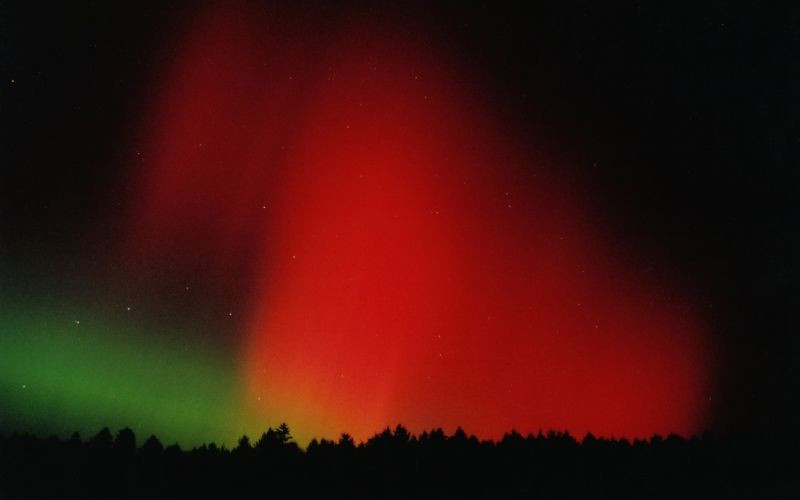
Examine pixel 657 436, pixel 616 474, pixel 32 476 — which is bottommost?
pixel 32 476

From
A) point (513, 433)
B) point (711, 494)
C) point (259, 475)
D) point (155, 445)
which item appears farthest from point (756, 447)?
point (155, 445)

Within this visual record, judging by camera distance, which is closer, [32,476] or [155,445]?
[32,476]

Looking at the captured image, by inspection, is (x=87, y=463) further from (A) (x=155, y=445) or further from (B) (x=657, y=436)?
(B) (x=657, y=436)

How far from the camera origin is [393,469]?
14086mm

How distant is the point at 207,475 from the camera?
1344 centimetres

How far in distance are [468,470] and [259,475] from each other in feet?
14.7

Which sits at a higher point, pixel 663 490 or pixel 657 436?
pixel 657 436

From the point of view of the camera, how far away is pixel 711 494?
41.1 feet

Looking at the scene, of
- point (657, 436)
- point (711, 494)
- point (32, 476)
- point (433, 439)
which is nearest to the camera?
point (711, 494)

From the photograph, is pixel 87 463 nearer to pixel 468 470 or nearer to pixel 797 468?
pixel 468 470

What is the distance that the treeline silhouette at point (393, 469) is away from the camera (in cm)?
1298

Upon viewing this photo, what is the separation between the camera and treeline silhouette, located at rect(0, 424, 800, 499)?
13.0 m

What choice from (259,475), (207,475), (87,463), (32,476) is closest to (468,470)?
(259,475)

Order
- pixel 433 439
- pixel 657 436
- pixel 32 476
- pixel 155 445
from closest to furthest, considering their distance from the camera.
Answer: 1. pixel 32 476
2. pixel 155 445
3. pixel 433 439
4. pixel 657 436
